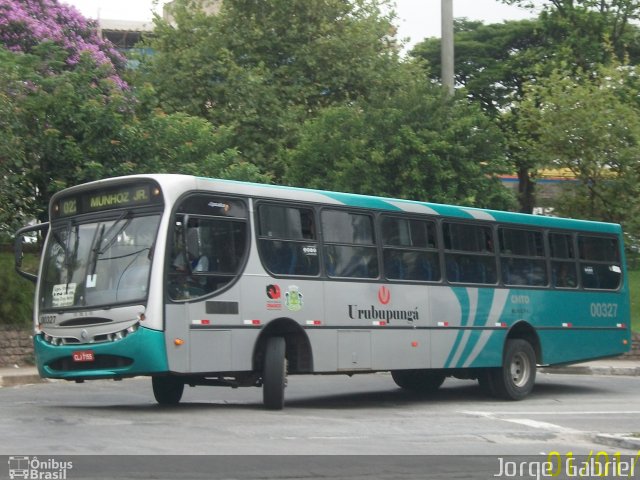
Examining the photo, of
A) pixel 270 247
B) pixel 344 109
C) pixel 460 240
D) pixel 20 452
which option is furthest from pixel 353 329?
pixel 344 109

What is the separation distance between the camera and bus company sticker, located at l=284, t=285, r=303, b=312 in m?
14.3

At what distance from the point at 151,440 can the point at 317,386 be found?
940cm

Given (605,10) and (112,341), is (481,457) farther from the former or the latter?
(605,10)

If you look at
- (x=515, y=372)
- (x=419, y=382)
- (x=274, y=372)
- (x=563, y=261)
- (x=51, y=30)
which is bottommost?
(x=419, y=382)

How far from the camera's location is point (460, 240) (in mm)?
17234

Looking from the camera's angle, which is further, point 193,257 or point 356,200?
point 356,200

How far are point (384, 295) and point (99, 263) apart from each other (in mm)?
4172

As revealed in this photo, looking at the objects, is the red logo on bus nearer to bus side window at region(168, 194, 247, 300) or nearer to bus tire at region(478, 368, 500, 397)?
bus side window at region(168, 194, 247, 300)

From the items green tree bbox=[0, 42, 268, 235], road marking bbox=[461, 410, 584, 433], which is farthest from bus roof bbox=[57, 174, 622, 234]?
green tree bbox=[0, 42, 268, 235]

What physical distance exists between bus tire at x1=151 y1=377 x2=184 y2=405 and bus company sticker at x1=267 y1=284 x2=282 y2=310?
2.00m

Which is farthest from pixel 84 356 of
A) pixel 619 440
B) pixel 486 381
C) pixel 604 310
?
pixel 604 310

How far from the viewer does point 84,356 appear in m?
13.4

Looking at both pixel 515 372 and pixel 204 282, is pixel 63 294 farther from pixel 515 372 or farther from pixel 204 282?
pixel 515 372

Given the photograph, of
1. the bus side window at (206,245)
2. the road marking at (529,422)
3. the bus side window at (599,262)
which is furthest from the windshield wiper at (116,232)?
the bus side window at (599,262)
